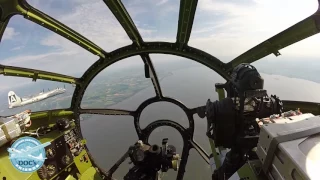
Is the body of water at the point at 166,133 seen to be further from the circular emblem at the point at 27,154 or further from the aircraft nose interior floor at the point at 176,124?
the circular emblem at the point at 27,154

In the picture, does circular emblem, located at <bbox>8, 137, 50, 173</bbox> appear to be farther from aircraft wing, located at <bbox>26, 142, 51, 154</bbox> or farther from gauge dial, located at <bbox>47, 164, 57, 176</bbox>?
gauge dial, located at <bbox>47, 164, 57, 176</bbox>

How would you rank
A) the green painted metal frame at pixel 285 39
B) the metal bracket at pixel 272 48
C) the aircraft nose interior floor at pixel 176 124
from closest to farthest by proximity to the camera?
1. the aircraft nose interior floor at pixel 176 124
2. the green painted metal frame at pixel 285 39
3. the metal bracket at pixel 272 48

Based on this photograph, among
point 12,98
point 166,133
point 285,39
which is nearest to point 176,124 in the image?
point 285,39

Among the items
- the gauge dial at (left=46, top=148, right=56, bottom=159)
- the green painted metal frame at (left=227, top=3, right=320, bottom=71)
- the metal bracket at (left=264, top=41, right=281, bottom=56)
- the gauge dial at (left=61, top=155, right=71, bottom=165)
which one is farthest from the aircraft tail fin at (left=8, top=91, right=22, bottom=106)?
the metal bracket at (left=264, top=41, right=281, bottom=56)

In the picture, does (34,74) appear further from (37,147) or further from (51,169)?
(51,169)

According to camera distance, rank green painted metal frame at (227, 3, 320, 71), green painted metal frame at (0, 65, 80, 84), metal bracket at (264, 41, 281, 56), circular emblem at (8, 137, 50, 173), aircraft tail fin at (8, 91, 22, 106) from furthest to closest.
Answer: aircraft tail fin at (8, 91, 22, 106) → green painted metal frame at (0, 65, 80, 84) → metal bracket at (264, 41, 281, 56) → circular emblem at (8, 137, 50, 173) → green painted metal frame at (227, 3, 320, 71)

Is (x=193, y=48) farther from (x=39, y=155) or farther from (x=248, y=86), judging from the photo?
(x=39, y=155)

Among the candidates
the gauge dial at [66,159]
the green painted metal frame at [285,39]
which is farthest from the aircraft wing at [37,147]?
the green painted metal frame at [285,39]
